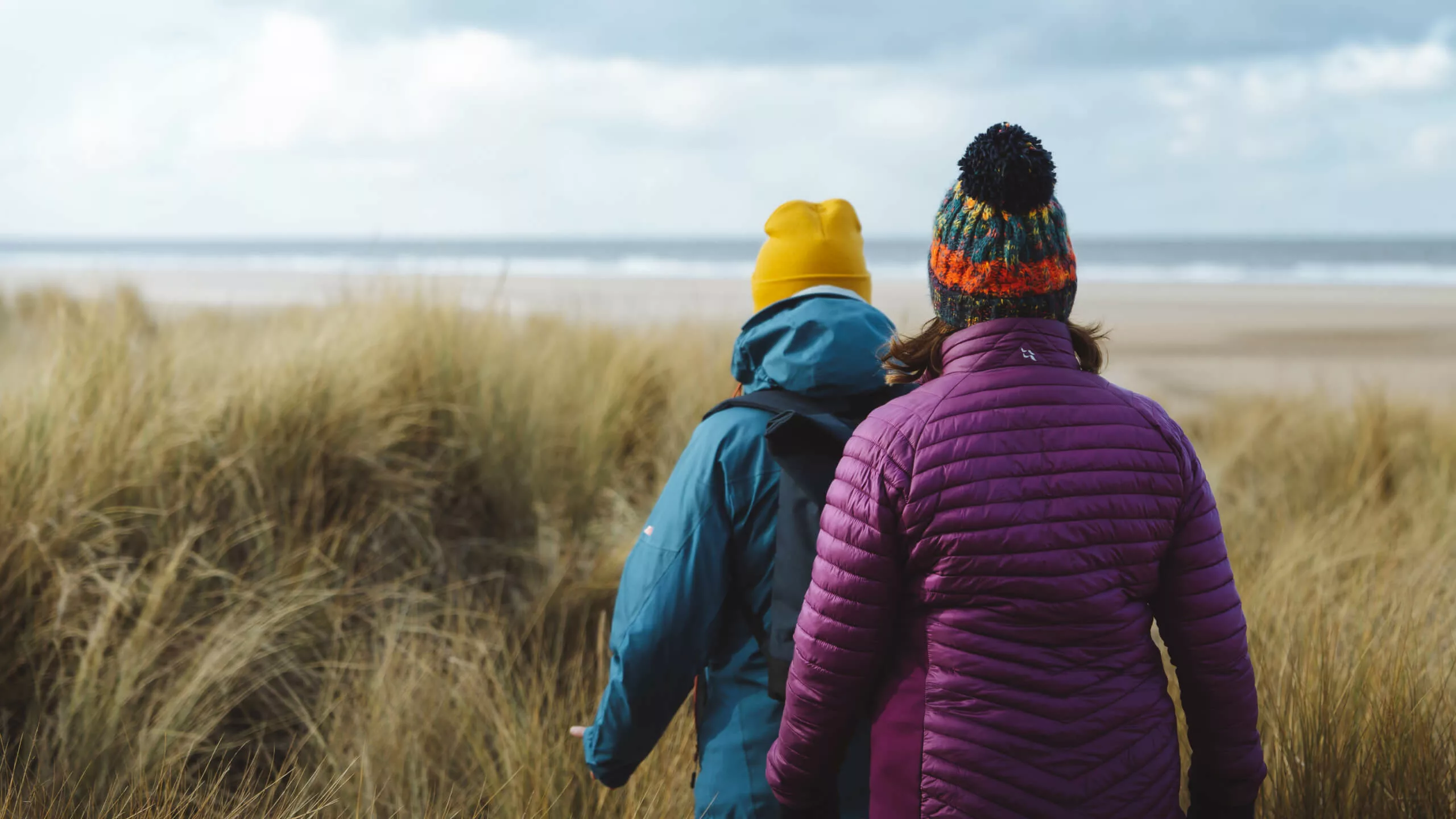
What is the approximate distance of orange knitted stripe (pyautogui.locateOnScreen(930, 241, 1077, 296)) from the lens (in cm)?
144

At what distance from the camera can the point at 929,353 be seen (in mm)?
1583

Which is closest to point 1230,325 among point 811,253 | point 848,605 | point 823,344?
point 811,253

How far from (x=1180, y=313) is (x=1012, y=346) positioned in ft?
72.9

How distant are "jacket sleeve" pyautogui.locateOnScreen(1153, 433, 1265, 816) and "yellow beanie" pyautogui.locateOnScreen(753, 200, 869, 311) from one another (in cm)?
88

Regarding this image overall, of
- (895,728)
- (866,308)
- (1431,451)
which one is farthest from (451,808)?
(1431,451)

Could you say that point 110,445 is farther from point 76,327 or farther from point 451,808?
point 451,808

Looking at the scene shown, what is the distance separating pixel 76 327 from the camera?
15.9 feet

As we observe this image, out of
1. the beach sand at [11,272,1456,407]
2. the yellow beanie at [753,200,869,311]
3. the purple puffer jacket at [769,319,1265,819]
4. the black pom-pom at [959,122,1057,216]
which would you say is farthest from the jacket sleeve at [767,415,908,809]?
the beach sand at [11,272,1456,407]

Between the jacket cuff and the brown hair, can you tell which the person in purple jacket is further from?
the jacket cuff

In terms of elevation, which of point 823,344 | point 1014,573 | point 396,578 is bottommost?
point 396,578

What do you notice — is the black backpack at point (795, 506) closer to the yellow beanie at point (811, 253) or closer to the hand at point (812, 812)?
the hand at point (812, 812)

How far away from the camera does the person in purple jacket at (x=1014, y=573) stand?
1.38 metres

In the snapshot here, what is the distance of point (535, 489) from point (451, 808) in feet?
6.63

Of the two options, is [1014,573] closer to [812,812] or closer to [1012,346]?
[1012,346]
